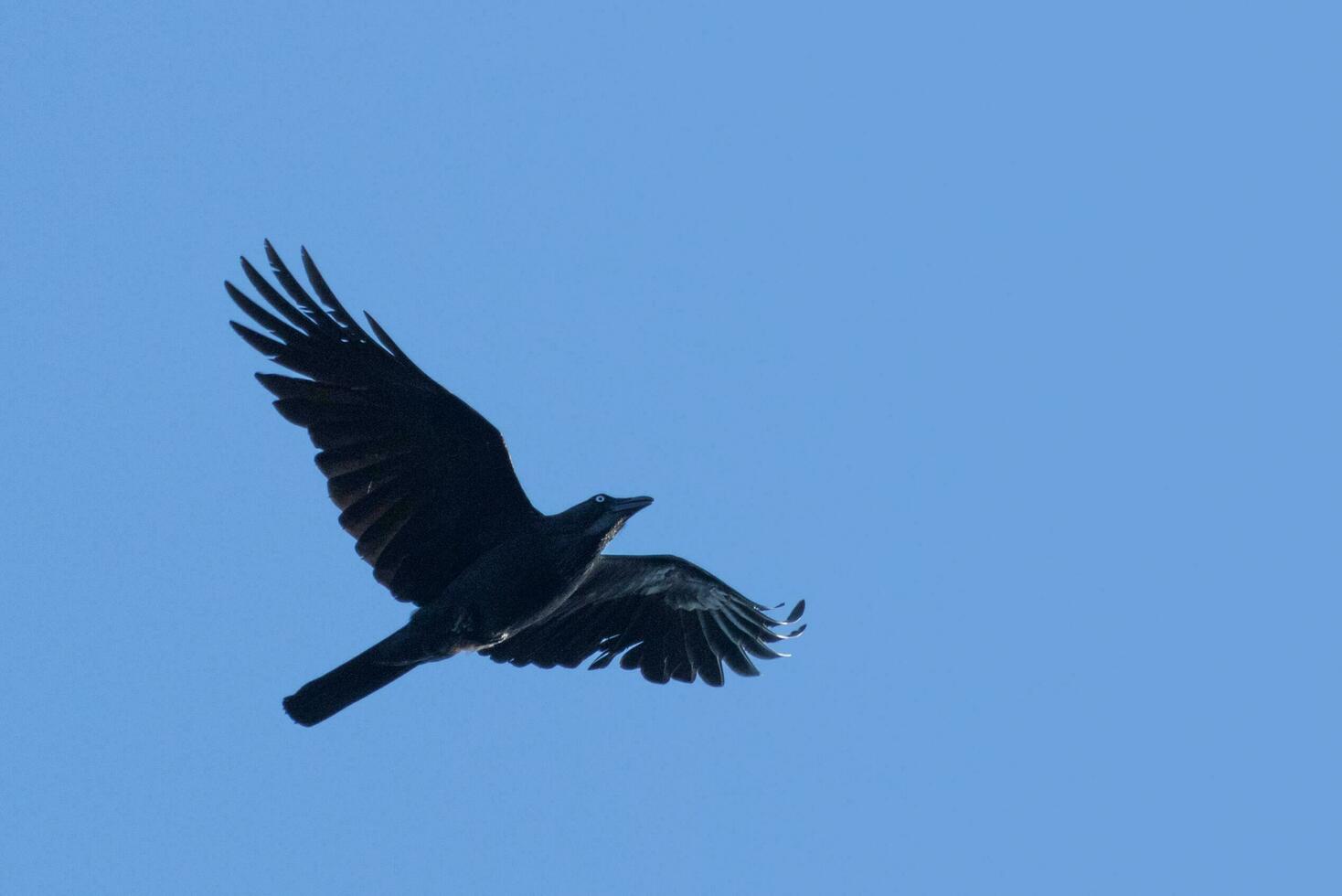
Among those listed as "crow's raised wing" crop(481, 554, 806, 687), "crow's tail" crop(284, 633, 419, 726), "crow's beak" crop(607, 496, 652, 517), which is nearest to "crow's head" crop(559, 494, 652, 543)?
"crow's beak" crop(607, 496, 652, 517)

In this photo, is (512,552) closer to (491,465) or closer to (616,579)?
(491,465)

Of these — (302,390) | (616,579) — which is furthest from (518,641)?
(302,390)

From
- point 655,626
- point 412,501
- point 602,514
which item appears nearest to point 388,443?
point 412,501

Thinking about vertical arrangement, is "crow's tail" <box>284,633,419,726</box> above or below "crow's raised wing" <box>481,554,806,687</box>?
below

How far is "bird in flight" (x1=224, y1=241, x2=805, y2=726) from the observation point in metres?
12.9

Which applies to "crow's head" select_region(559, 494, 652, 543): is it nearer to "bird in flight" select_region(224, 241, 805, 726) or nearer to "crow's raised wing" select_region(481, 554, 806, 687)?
"bird in flight" select_region(224, 241, 805, 726)

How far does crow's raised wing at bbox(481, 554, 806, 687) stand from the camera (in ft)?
47.7

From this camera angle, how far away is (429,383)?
12898 millimetres

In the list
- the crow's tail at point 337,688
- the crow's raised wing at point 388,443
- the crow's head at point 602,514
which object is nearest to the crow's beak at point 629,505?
the crow's head at point 602,514

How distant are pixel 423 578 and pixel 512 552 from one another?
2.36ft

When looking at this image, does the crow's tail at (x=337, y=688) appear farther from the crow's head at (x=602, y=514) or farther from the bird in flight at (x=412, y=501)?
the crow's head at (x=602, y=514)

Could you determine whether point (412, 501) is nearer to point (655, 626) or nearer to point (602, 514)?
point (602, 514)

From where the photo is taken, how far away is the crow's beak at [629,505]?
43.4ft

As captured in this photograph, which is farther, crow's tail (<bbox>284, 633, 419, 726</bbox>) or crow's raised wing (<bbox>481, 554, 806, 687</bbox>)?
crow's raised wing (<bbox>481, 554, 806, 687</bbox>)
